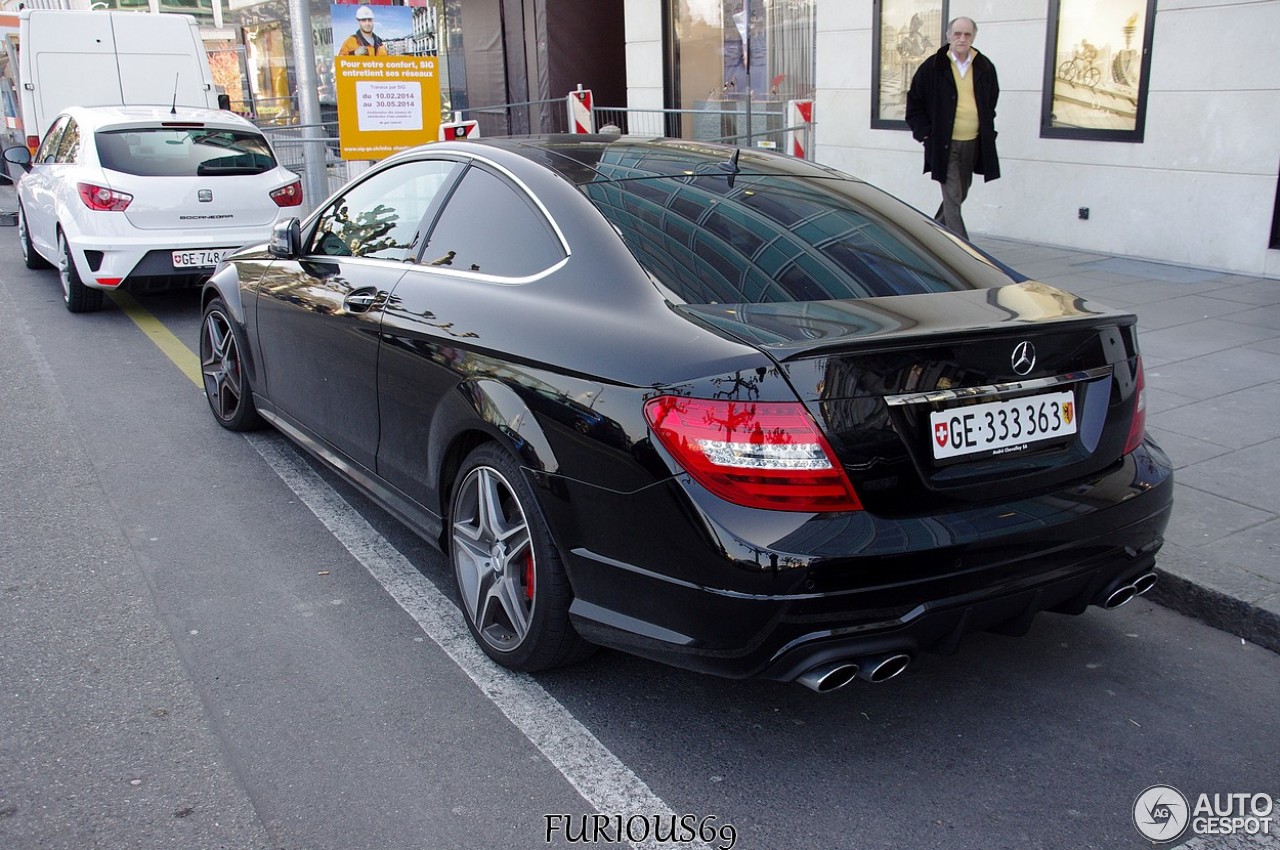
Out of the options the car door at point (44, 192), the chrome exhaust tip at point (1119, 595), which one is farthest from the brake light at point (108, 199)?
the chrome exhaust tip at point (1119, 595)

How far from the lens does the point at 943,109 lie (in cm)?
935

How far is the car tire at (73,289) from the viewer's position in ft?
30.6

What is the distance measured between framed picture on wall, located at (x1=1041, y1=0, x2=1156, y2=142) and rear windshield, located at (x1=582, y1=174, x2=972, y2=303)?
276 inches

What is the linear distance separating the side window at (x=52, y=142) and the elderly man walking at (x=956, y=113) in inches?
291

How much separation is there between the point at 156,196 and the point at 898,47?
25.1 ft

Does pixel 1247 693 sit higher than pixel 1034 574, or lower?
lower

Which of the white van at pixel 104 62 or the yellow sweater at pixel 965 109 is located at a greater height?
the white van at pixel 104 62

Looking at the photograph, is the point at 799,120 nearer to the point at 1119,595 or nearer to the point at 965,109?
the point at 965,109

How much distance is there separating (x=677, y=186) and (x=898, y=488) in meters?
1.44

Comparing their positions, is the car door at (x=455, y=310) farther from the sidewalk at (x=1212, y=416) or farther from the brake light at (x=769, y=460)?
the sidewalk at (x=1212, y=416)

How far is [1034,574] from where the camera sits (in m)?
3.05

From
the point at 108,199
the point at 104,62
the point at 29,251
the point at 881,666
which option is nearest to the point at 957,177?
the point at 108,199

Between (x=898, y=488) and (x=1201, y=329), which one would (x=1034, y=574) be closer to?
(x=898, y=488)

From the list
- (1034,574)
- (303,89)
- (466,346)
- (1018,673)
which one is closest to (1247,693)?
(1018,673)
